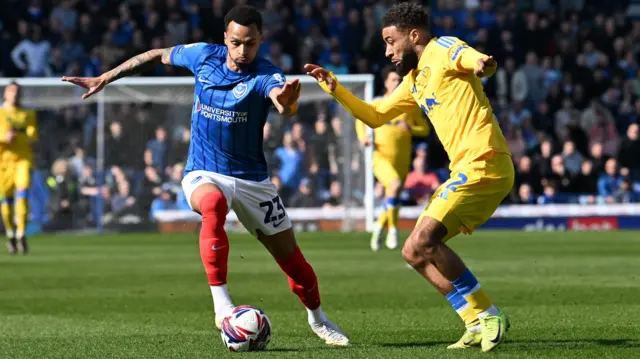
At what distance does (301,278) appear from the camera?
25.0 feet

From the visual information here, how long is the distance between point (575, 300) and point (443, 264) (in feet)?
11.5

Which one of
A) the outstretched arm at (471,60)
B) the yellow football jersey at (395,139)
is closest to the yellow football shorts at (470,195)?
the outstretched arm at (471,60)

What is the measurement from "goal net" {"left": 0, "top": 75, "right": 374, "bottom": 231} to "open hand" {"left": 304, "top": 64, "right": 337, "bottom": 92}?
51.5 feet

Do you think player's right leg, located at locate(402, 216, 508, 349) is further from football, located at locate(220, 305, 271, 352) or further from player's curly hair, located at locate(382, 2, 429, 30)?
player's curly hair, located at locate(382, 2, 429, 30)

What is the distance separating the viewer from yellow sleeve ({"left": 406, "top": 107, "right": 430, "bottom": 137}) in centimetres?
1698

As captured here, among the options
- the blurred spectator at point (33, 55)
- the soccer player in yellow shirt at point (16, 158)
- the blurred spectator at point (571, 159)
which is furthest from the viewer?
the blurred spectator at point (33, 55)

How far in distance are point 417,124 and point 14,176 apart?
6112mm

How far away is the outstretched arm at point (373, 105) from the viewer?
755 centimetres

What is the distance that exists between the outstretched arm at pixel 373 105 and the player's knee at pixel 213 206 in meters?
0.97

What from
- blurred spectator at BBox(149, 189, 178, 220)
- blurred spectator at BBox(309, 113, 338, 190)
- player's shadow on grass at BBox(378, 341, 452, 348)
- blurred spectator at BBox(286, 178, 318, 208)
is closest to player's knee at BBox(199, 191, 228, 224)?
player's shadow on grass at BBox(378, 341, 452, 348)

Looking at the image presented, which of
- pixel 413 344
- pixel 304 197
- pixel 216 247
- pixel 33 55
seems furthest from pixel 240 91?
pixel 33 55

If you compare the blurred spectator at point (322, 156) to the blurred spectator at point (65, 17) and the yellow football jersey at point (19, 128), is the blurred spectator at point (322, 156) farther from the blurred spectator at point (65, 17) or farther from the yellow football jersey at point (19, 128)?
the yellow football jersey at point (19, 128)

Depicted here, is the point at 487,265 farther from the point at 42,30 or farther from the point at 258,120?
the point at 42,30

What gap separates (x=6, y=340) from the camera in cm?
778
